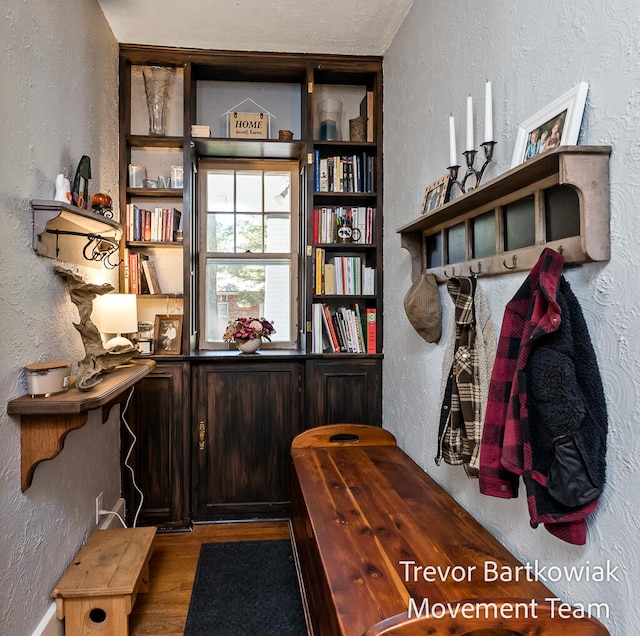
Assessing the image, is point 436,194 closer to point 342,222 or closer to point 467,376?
point 467,376

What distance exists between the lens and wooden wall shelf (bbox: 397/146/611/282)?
99 cm

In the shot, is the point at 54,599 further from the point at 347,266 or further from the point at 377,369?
the point at 347,266

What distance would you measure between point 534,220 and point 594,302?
302mm

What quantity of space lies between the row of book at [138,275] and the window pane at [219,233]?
46 centimetres

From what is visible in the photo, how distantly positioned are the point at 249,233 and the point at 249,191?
285 mm

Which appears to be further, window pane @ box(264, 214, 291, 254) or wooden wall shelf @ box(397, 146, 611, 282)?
window pane @ box(264, 214, 291, 254)

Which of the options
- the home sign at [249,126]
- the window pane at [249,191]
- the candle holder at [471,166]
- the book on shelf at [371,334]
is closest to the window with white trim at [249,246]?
the window pane at [249,191]

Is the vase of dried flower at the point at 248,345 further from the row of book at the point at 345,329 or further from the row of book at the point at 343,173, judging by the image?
the row of book at the point at 343,173

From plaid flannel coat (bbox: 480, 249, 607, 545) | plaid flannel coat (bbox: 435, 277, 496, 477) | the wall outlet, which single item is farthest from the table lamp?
plaid flannel coat (bbox: 480, 249, 607, 545)

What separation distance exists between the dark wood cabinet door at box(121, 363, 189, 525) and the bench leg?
0.95 metres

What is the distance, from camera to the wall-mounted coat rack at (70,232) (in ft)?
5.27

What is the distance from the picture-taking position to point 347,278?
112 inches

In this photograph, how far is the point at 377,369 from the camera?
110 inches

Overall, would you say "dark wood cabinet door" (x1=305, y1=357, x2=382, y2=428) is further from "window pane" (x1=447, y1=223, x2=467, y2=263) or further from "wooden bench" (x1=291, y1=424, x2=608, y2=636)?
"window pane" (x1=447, y1=223, x2=467, y2=263)
